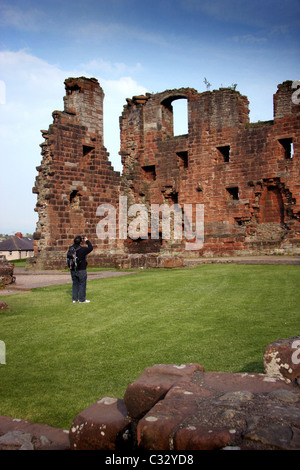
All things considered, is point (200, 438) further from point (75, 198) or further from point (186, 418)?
point (75, 198)

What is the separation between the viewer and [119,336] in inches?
218

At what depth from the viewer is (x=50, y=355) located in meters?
4.84

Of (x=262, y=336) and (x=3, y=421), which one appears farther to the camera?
(x=262, y=336)

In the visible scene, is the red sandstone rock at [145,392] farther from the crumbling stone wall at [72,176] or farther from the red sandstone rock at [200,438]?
the crumbling stone wall at [72,176]

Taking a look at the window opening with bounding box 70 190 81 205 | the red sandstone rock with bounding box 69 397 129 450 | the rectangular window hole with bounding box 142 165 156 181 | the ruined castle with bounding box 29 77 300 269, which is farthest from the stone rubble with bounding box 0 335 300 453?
the rectangular window hole with bounding box 142 165 156 181

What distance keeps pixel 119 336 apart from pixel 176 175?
17.5 metres

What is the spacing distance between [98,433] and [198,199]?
763 inches

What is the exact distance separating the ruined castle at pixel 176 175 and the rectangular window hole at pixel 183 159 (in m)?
0.09

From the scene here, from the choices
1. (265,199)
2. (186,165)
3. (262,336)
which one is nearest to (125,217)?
(186,165)

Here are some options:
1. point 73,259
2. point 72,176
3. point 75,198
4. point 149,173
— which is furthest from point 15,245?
point 73,259

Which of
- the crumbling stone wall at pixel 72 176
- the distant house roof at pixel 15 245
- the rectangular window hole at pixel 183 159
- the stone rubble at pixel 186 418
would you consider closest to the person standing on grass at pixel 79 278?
the stone rubble at pixel 186 418

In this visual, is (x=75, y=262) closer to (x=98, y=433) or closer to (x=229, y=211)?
(x=98, y=433)

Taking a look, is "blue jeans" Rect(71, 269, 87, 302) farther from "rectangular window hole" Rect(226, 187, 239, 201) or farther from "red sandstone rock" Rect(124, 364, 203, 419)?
"rectangular window hole" Rect(226, 187, 239, 201)

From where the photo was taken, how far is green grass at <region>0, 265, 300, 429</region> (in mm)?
3818
